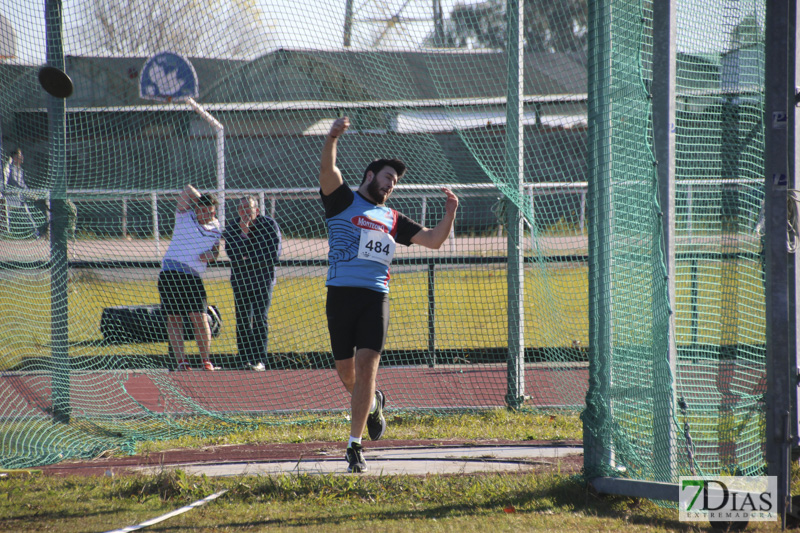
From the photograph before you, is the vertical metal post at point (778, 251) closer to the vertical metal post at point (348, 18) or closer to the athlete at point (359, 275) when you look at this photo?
the athlete at point (359, 275)

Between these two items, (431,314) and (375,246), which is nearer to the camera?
(375,246)

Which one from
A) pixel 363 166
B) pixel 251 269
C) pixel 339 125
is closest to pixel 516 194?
pixel 363 166

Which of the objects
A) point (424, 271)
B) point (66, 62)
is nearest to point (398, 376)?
point (424, 271)

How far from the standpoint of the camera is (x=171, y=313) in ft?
23.2

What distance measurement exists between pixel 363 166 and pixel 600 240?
3676 millimetres

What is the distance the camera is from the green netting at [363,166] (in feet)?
13.8

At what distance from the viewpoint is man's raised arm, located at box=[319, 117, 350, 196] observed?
4.25m

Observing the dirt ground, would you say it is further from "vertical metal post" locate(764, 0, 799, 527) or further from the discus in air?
the discus in air

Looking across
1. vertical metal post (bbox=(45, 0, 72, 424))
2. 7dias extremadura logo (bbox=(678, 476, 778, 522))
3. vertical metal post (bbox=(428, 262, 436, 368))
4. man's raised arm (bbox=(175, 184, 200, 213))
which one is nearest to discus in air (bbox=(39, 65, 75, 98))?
vertical metal post (bbox=(45, 0, 72, 424))

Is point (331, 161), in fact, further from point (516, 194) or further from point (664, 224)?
point (516, 194)

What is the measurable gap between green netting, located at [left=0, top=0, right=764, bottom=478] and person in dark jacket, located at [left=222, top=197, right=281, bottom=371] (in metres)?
0.23

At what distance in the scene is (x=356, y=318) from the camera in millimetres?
4699

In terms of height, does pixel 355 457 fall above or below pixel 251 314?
below

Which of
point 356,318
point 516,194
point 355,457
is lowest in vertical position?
point 355,457
